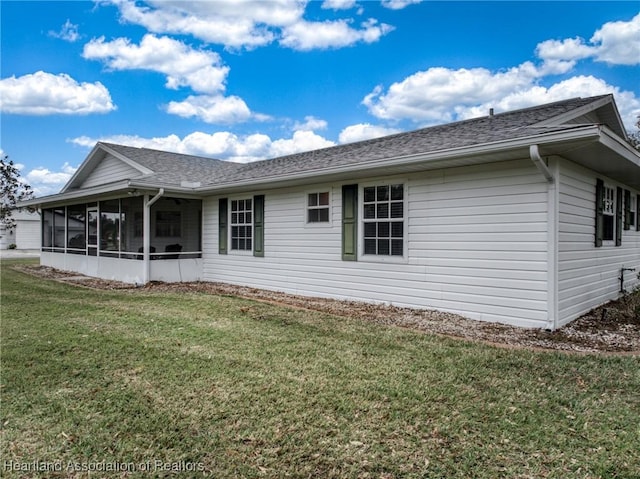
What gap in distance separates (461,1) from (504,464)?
32.7 ft

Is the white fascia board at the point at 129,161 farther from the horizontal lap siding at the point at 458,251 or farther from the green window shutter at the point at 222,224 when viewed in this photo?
the horizontal lap siding at the point at 458,251

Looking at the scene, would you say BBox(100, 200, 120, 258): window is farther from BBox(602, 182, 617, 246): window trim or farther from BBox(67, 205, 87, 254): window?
BBox(602, 182, 617, 246): window trim

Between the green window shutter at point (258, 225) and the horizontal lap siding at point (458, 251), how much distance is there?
112 cm

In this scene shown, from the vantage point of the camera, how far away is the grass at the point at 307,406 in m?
2.46

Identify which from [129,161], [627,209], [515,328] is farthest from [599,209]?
[129,161]

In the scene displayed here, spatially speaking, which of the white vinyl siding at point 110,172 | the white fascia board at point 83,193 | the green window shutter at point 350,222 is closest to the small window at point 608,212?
the green window shutter at point 350,222

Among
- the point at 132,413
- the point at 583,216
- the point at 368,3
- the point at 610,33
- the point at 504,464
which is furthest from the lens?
the point at 610,33

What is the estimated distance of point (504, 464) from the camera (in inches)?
96.0

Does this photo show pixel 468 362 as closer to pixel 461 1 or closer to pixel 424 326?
pixel 424 326

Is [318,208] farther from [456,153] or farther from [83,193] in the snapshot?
[83,193]

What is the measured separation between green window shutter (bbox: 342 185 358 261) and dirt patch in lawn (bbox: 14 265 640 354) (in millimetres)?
972

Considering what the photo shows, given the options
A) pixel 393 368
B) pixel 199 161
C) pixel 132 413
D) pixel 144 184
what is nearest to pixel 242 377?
pixel 132 413

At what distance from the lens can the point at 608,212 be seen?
25.8 ft

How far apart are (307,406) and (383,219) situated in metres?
4.75
